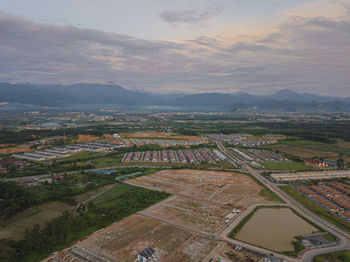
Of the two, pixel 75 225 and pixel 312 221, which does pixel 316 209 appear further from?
pixel 75 225

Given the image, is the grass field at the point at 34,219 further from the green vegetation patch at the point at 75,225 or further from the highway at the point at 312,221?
the highway at the point at 312,221

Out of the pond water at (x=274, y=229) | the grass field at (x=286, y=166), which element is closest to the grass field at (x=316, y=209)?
the pond water at (x=274, y=229)

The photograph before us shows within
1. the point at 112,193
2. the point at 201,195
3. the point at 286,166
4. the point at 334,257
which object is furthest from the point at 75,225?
the point at 286,166

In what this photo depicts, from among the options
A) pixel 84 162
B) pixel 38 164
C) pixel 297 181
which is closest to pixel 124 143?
pixel 84 162

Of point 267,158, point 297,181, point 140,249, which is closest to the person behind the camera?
point 140,249

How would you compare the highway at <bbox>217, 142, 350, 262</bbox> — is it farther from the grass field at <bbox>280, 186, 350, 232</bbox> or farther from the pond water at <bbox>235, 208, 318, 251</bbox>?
the pond water at <bbox>235, 208, 318, 251</bbox>

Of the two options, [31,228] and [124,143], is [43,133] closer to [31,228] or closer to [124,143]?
[124,143]

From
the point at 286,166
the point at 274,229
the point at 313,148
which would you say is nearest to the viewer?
the point at 274,229
